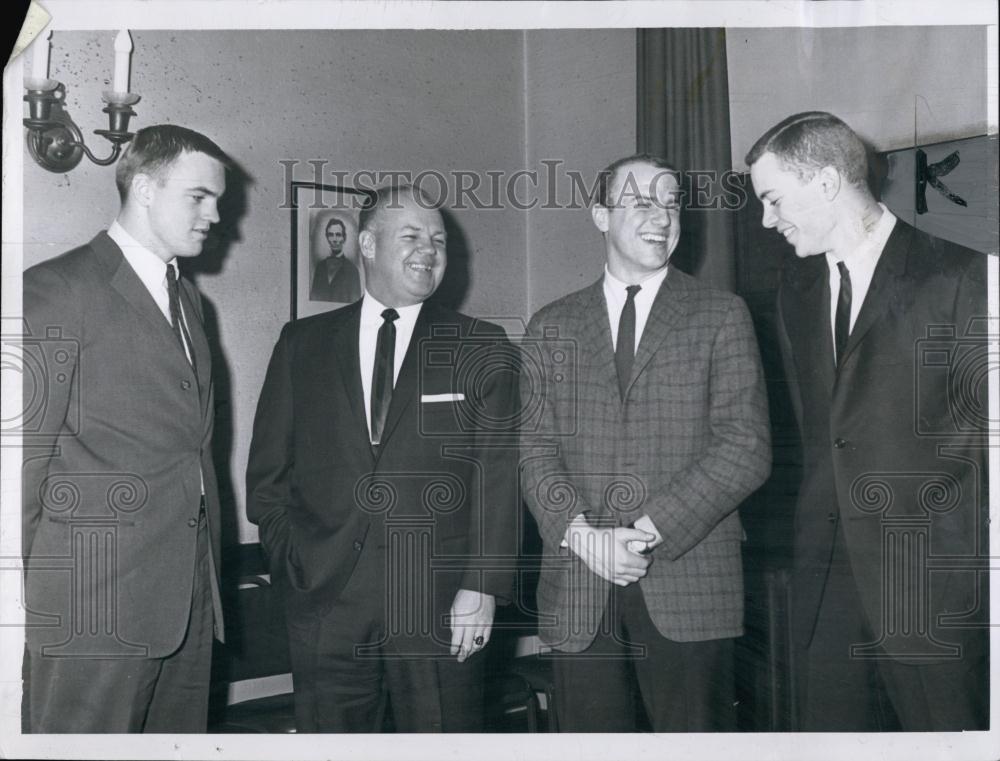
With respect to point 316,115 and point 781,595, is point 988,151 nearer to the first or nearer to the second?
point 781,595

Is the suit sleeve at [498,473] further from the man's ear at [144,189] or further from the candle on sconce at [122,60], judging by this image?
the candle on sconce at [122,60]

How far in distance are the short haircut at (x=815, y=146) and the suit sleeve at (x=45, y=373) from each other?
99cm

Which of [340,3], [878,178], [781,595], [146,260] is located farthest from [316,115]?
[781,595]

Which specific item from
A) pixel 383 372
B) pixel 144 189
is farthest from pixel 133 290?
pixel 383 372

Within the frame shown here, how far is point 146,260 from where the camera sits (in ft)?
4.02

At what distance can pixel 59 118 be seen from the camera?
1236 millimetres

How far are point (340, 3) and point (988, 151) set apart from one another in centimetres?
96

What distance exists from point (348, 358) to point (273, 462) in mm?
180

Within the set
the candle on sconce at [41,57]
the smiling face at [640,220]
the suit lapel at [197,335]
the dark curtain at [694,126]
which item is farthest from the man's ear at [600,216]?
the candle on sconce at [41,57]

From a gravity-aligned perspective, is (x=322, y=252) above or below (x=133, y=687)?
above

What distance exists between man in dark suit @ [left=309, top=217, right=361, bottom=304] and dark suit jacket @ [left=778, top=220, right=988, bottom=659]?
615 mm

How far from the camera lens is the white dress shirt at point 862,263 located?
4.09 ft

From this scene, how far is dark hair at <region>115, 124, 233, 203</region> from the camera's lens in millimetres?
1226

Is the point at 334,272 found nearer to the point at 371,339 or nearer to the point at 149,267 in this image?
the point at 371,339
